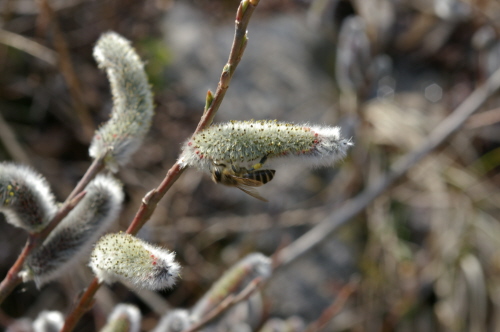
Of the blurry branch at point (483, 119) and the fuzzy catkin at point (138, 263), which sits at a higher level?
the blurry branch at point (483, 119)

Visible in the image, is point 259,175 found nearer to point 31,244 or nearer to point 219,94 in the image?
point 219,94

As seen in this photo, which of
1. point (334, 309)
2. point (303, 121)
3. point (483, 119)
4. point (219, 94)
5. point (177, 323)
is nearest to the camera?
point (219, 94)

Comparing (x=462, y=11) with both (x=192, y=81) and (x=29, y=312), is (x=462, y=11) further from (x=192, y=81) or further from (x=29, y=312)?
(x=29, y=312)

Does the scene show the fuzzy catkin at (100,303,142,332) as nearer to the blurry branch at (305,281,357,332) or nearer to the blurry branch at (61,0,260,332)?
the blurry branch at (61,0,260,332)

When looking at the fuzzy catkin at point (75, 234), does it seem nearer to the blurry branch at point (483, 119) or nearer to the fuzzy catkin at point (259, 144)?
the fuzzy catkin at point (259, 144)

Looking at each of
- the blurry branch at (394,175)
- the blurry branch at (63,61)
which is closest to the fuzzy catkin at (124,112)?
the blurry branch at (63,61)

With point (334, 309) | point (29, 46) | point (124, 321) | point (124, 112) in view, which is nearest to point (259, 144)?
point (124, 112)
